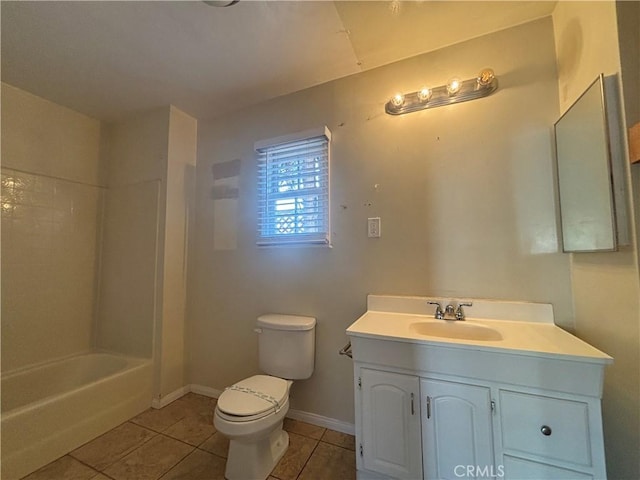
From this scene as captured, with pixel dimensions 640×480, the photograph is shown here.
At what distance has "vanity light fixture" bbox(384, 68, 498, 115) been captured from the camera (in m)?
1.46

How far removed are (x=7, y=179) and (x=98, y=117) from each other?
87 centimetres

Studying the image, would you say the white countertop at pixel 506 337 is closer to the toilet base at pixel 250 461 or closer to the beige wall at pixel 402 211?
the beige wall at pixel 402 211

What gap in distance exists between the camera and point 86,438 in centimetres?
163

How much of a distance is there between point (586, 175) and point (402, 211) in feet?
2.68

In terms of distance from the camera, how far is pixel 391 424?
1177mm

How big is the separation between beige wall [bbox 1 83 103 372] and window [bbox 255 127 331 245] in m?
1.70

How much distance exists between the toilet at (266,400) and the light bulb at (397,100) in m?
1.51

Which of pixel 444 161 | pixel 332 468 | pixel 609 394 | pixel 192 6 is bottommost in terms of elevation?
pixel 332 468

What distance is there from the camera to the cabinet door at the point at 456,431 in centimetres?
103

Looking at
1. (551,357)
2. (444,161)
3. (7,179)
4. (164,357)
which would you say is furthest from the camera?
(164,357)

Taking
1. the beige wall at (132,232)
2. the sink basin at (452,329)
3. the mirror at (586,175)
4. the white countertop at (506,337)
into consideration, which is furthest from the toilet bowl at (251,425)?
the mirror at (586,175)

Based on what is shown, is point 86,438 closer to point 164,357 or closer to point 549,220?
point 164,357

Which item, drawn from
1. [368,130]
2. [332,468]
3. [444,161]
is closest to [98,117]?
[368,130]

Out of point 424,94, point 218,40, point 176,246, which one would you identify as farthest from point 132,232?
point 424,94
